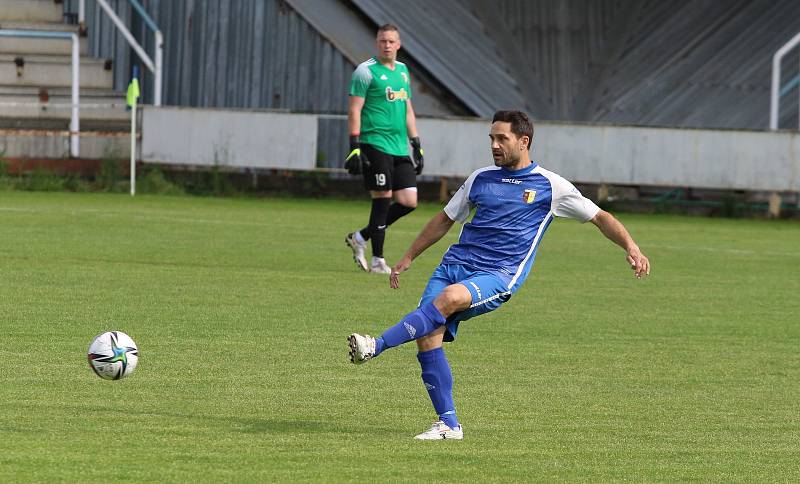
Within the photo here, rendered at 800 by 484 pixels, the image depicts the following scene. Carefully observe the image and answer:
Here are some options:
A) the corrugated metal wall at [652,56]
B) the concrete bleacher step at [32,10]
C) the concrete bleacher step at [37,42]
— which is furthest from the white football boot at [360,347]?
the concrete bleacher step at [32,10]

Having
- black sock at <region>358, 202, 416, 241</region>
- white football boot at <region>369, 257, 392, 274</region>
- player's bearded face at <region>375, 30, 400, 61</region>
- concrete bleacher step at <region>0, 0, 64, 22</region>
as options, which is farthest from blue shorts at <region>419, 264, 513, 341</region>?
concrete bleacher step at <region>0, 0, 64, 22</region>

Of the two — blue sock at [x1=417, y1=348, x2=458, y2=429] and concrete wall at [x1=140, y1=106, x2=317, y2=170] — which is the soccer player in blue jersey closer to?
blue sock at [x1=417, y1=348, x2=458, y2=429]

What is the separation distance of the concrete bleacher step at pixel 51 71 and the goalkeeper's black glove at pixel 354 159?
52.2 ft

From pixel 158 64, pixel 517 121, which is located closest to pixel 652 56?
pixel 158 64

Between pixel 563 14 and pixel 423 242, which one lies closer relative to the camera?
pixel 423 242

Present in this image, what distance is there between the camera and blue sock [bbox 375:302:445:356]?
7488 mm

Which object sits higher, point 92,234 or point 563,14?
point 563,14

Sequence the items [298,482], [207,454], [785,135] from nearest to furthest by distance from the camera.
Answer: [298,482] < [207,454] < [785,135]

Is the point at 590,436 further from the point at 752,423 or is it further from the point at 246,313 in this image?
the point at 246,313

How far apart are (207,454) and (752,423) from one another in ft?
9.79

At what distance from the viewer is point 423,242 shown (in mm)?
8195

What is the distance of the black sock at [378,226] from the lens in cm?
1528

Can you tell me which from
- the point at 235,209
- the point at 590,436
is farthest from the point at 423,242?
the point at 235,209

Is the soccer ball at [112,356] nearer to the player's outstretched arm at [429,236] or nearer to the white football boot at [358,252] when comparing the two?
the player's outstretched arm at [429,236]
